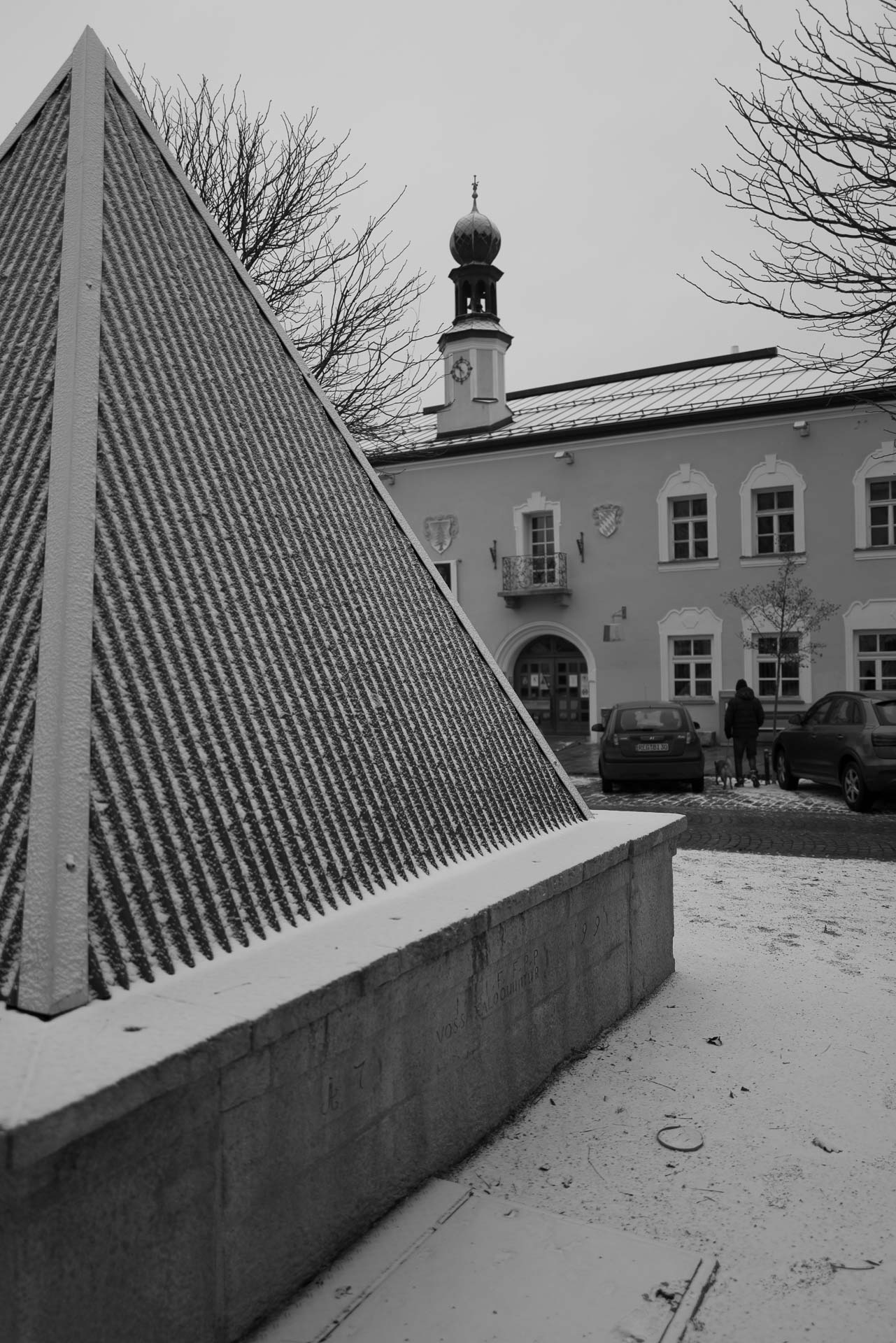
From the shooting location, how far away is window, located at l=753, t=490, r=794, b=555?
25969mm

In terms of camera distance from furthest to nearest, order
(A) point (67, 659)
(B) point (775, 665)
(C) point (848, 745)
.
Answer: (B) point (775, 665) < (C) point (848, 745) < (A) point (67, 659)

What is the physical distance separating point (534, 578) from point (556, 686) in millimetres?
2953

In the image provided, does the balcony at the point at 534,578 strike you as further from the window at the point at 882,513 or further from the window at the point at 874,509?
the window at the point at 882,513

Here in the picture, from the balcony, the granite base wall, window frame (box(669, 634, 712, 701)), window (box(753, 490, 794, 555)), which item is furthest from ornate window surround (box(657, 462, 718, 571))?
the granite base wall

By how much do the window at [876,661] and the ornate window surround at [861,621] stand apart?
19 centimetres

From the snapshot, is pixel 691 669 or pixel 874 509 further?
pixel 691 669

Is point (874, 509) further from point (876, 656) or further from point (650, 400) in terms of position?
point (650, 400)

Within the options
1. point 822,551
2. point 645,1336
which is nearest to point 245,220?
→ point 645,1336

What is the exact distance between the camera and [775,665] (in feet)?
85.0

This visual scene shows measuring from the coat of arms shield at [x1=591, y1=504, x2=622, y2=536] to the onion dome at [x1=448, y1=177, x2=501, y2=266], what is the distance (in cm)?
928

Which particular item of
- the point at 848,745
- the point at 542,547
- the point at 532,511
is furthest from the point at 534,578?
the point at 848,745

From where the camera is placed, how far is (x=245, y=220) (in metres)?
13.4

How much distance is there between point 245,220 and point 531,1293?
1290 cm

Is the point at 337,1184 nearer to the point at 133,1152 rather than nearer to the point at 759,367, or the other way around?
the point at 133,1152
